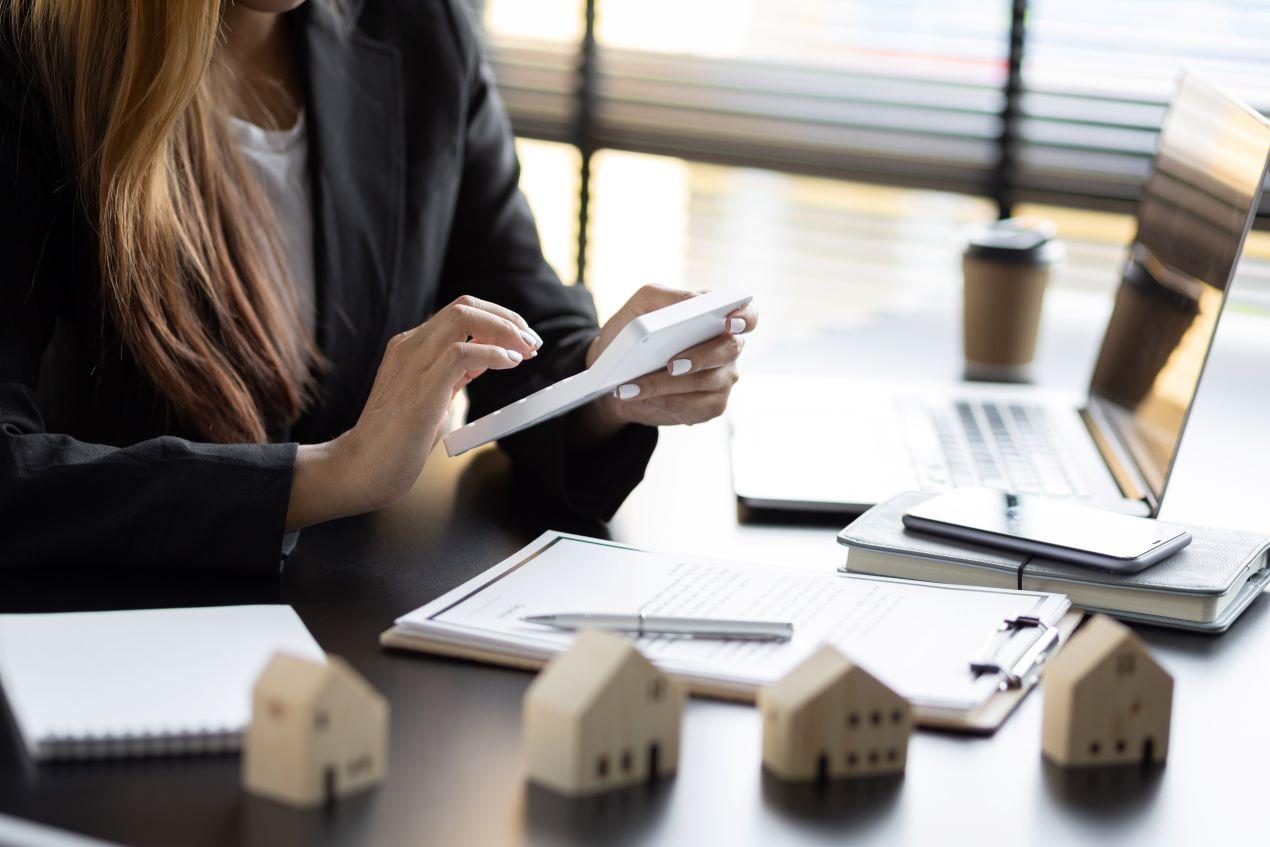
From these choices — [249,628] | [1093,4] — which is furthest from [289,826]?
[1093,4]

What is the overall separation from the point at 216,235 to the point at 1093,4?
1876 millimetres

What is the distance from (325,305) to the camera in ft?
4.70

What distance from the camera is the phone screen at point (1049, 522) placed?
1.01 meters

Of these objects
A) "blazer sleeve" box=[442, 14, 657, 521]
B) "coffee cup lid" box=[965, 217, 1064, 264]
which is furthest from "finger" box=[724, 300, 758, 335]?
"coffee cup lid" box=[965, 217, 1064, 264]

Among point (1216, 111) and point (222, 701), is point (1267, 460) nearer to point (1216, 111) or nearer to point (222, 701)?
point (1216, 111)

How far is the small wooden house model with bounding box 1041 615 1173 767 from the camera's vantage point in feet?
2.46

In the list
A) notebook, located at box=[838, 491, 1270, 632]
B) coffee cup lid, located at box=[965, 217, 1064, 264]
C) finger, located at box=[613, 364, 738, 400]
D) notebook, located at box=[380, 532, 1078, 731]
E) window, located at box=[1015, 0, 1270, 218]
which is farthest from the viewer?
window, located at box=[1015, 0, 1270, 218]

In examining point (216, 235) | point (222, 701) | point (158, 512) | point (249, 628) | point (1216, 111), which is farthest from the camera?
point (1216, 111)

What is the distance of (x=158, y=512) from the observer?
3.37 ft

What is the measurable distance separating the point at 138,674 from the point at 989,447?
90 centimetres

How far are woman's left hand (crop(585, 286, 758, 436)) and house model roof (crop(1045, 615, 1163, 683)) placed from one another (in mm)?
453

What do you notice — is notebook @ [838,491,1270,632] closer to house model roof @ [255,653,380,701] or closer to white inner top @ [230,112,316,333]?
house model roof @ [255,653,380,701]

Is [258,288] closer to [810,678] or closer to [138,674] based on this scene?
[138,674]

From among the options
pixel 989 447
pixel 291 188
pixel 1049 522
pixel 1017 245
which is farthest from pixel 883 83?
pixel 1049 522
